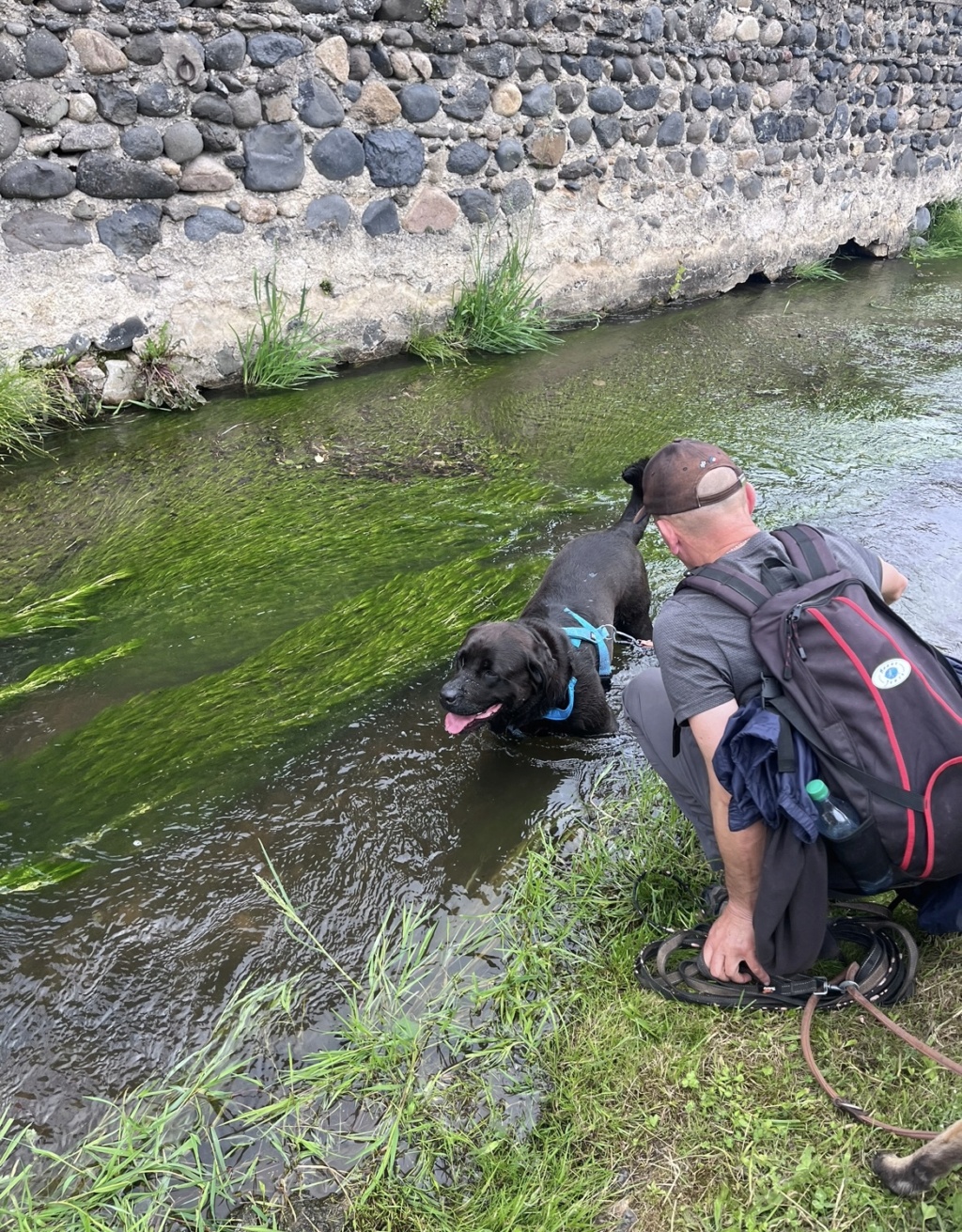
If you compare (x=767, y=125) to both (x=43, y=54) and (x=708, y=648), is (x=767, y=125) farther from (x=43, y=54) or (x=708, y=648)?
(x=708, y=648)

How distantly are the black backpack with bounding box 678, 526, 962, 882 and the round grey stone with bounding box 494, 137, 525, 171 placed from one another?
20.2ft

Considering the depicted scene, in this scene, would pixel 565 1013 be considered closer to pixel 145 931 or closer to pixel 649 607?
pixel 145 931

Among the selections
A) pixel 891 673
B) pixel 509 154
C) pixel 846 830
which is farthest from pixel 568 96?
pixel 846 830

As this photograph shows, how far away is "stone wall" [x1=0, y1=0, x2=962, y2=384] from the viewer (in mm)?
5312

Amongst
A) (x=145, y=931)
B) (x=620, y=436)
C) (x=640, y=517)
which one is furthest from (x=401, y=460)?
(x=145, y=931)

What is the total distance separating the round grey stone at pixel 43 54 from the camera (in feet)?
16.3

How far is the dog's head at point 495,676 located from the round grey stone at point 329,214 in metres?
4.08

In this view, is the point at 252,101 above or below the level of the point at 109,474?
above

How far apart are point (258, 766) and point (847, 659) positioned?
217 cm

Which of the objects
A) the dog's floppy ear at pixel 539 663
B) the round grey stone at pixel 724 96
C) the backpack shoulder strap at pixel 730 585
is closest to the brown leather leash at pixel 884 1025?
the backpack shoulder strap at pixel 730 585

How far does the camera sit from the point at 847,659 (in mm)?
1973

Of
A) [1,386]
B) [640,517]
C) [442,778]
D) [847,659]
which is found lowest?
[442,778]

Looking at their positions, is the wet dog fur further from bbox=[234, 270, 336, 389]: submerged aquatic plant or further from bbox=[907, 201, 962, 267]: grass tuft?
bbox=[907, 201, 962, 267]: grass tuft

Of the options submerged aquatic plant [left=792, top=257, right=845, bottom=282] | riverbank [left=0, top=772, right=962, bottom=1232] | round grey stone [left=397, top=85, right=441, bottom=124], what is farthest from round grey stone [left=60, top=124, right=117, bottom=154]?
submerged aquatic plant [left=792, top=257, right=845, bottom=282]
